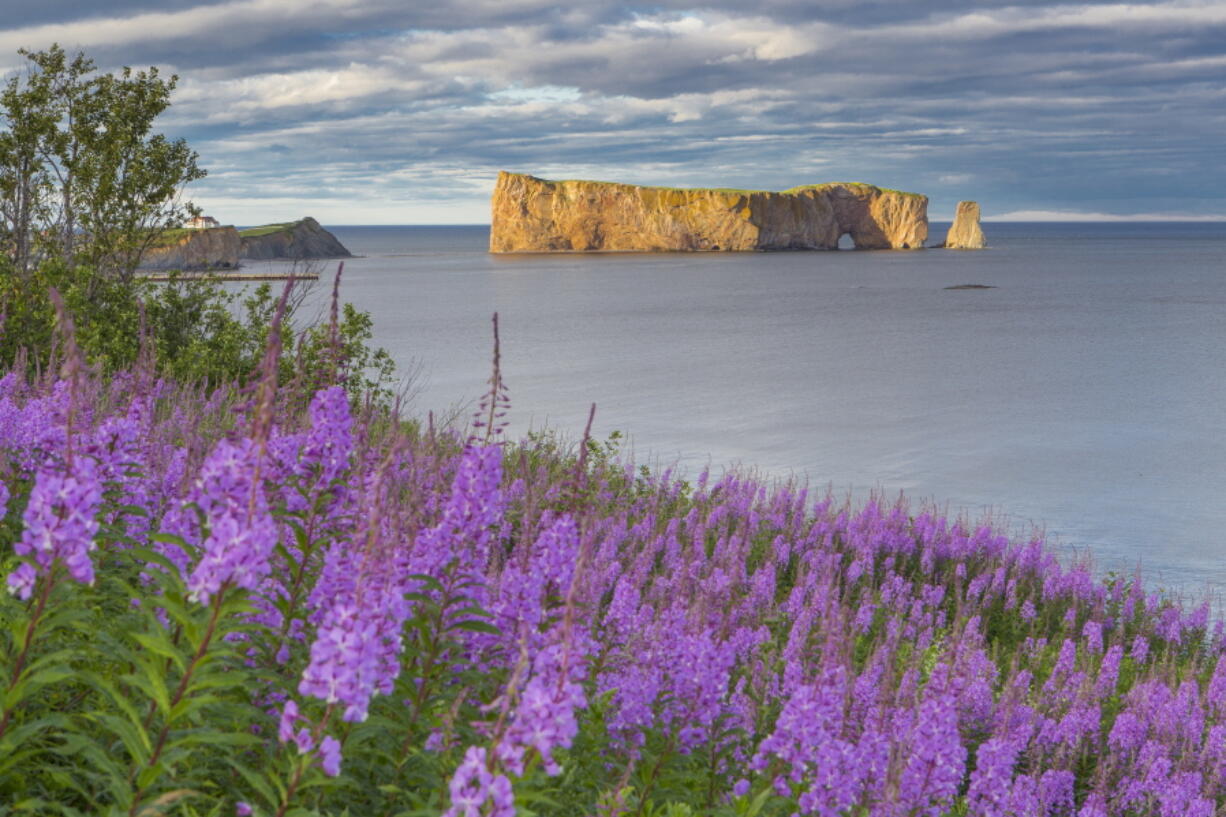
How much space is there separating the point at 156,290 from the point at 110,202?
2102 mm

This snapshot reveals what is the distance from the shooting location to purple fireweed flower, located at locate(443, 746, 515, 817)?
9.46 feet

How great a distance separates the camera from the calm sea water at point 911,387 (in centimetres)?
2598

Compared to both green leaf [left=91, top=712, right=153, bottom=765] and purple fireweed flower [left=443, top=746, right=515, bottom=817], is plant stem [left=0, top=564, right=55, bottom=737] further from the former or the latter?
purple fireweed flower [left=443, top=746, right=515, bottom=817]

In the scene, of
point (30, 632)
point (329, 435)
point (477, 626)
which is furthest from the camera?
point (329, 435)

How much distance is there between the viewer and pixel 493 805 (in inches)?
116

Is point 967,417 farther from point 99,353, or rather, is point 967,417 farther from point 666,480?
point 99,353

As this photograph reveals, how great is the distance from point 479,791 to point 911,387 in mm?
45039

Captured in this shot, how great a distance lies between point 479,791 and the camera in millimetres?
2924

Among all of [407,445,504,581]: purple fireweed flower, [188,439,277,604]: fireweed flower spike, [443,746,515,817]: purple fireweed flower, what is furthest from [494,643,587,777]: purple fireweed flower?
[407,445,504,581]: purple fireweed flower

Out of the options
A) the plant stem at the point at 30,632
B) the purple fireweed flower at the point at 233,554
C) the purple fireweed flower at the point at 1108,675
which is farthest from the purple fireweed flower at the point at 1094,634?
the plant stem at the point at 30,632

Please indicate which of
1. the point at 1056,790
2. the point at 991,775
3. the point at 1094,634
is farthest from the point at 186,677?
the point at 1094,634

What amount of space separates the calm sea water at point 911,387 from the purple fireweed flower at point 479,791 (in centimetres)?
1919

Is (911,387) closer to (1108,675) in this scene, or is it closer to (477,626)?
(1108,675)

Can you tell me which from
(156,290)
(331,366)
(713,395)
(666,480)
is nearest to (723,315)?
(713,395)
